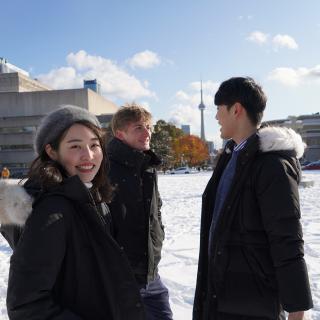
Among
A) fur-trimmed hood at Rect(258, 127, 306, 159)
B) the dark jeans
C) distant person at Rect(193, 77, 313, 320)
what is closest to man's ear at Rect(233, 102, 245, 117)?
distant person at Rect(193, 77, 313, 320)

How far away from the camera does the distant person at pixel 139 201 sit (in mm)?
2762

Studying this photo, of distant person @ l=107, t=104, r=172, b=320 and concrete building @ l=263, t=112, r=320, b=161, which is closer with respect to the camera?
distant person @ l=107, t=104, r=172, b=320

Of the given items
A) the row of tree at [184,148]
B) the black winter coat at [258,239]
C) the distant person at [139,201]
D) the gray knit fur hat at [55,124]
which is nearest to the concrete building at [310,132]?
the row of tree at [184,148]

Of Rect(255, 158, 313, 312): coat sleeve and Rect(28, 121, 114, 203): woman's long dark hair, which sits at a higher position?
Rect(28, 121, 114, 203): woman's long dark hair

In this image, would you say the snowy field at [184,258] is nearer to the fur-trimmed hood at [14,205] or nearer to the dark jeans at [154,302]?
the dark jeans at [154,302]

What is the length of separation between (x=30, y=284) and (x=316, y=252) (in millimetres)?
5305

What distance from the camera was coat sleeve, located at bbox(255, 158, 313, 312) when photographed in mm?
1934

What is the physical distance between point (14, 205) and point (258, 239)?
1.31 metres

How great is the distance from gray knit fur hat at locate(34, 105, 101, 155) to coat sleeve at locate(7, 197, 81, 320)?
15.2 inches

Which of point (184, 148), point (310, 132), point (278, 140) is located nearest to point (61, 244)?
point (278, 140)

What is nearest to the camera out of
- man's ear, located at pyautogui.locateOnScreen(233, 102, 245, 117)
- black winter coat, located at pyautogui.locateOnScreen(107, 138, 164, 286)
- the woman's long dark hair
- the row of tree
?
the woman's long dark hair

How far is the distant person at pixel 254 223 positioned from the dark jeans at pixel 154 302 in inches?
20.5

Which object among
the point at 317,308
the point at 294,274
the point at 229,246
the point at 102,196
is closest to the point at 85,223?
the point at 102,196

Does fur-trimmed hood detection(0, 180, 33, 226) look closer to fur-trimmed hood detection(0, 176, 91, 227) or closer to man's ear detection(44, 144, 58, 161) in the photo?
fur-trimmed hood detection(0, 176, 91, 227)
